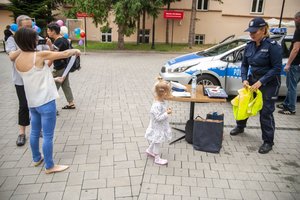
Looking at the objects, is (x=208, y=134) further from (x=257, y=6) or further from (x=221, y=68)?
(x=257, y=6)

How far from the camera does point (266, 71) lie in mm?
4281

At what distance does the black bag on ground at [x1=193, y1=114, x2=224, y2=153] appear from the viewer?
4.32m

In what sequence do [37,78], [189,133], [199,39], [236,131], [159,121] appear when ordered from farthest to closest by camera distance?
[199,39], [236,131], [189,133], [159,121], [37,78]

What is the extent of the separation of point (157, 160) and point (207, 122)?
3.22ft

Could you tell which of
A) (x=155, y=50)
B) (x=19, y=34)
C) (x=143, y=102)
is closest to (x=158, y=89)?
(x=19, y=34)

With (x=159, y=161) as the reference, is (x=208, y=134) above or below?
above

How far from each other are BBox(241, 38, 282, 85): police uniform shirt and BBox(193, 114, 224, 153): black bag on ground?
947mm

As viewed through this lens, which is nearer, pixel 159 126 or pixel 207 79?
pixel 159 126

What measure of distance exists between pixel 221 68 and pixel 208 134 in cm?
294

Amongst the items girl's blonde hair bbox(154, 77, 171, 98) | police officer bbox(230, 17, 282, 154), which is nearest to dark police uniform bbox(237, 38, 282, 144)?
police officer bbox(230, 17, 282, 154)

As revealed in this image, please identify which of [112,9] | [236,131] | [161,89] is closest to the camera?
[161,89]

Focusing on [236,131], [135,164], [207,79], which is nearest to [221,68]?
[207,79]

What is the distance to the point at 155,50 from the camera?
766 inches

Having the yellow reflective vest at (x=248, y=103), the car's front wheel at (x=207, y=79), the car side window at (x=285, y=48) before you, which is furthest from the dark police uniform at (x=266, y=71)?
the car side window at (x=285, y=48)
